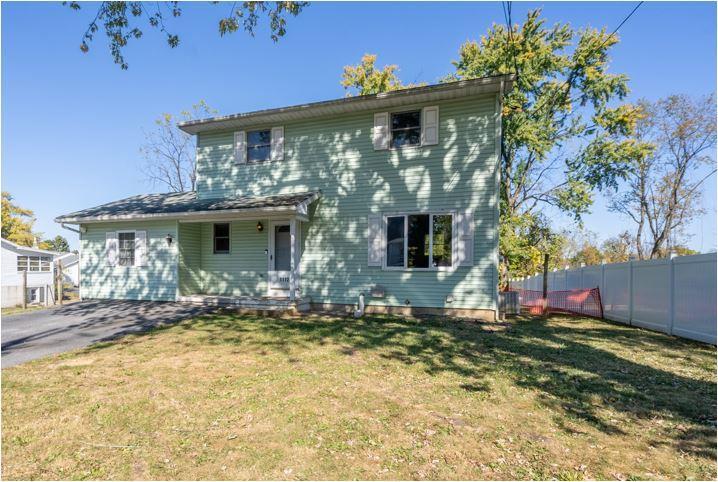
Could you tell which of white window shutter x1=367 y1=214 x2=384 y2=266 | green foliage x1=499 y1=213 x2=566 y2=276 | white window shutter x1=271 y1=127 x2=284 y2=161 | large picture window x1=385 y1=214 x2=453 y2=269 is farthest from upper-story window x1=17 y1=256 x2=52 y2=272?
green foliage x1=499 y1=213 x2=566 y2=276

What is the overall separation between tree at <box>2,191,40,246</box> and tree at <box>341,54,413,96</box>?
40.0m

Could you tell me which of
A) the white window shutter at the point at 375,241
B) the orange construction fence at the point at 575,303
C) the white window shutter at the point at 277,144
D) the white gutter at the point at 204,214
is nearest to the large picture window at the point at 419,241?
the white window shutter at the point at 375,241

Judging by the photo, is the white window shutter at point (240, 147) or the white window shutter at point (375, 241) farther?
the white window shutter at point (240, 147)

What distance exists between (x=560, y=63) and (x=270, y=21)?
60.5ft

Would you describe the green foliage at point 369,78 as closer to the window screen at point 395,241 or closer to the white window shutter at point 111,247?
the window screen at point 395,241

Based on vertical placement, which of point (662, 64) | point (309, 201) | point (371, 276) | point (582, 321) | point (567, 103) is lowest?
point (582, 321)

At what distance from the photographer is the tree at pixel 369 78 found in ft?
74.2

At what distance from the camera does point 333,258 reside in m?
11.0

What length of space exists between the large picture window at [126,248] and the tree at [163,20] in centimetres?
827

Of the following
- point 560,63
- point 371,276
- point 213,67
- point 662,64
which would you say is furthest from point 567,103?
point 213,67

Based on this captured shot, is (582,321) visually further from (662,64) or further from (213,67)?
(213,67)

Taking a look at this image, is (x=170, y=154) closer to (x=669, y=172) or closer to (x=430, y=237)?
(x=430, y=237)

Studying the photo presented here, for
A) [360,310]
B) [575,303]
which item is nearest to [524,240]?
[575,303]

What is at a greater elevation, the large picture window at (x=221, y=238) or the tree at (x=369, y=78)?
the tree at (x=369, y=78)
